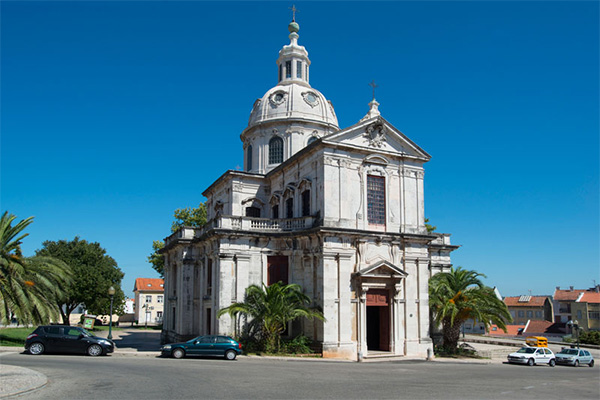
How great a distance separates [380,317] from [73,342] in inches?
634

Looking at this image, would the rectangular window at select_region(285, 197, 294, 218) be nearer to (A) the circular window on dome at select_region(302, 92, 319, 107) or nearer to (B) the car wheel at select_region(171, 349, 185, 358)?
(A) the circular window on dome at select_region(302, 92, 319, 107)

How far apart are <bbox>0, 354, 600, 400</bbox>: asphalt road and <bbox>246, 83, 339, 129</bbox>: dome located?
2095 cm

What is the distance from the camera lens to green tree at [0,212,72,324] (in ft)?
89.9

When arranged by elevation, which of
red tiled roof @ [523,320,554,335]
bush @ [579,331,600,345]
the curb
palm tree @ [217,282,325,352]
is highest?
palm tree @ [217,282,325,352]

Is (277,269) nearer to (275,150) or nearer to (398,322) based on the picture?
(398,322)

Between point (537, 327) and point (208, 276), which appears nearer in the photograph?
point (208, 276)

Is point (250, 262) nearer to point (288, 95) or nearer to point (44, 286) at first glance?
point (44, 286)

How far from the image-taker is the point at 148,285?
81375mm

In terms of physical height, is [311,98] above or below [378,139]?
above

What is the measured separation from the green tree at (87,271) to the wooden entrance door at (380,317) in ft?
102

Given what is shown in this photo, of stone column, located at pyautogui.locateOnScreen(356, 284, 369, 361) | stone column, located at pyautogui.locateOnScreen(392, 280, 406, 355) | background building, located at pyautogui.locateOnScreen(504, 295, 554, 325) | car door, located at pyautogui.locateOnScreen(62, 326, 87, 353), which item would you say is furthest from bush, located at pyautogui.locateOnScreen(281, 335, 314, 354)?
background building, located at pyautogui.locateOnScreen(504, 295, 554, 325)

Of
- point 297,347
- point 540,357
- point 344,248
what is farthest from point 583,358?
point 297,347

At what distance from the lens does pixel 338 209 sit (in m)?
27.8

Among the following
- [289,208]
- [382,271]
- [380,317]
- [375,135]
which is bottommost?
[380,317]
